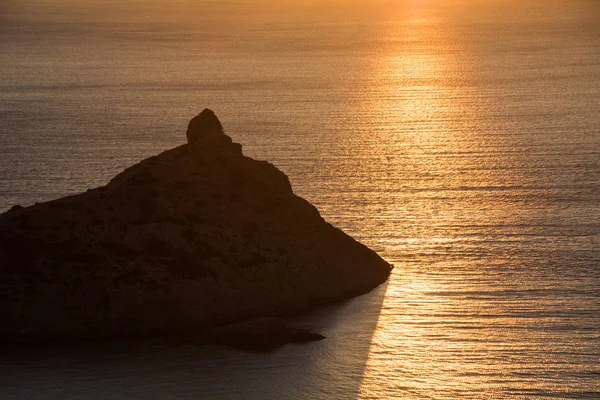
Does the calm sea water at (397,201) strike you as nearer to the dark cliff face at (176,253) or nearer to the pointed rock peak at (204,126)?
the dark cliff face at (176,253)

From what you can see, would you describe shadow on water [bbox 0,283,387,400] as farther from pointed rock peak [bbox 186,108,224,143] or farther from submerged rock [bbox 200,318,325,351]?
pointed rock peak [bbox 186,108,224,143]

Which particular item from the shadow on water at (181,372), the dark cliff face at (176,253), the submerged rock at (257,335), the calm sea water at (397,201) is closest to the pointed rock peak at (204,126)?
the dark cliff face at (176,253)

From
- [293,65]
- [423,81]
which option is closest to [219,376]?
[423,81]

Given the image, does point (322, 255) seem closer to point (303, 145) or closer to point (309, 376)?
point (309, 376)

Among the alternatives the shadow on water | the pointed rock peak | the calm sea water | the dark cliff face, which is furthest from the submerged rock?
the pointed rock peak

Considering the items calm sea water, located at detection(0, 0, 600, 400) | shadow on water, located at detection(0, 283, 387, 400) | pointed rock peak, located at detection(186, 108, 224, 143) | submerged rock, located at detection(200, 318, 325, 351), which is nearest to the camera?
shadow on water, located at detection(0, 283, 387, 400)

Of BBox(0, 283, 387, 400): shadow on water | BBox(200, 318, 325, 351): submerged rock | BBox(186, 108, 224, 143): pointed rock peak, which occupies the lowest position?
BBox(0, 283, 387, 400): shadow on water

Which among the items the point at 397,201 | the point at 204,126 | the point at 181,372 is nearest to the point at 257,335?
the point at 181,372

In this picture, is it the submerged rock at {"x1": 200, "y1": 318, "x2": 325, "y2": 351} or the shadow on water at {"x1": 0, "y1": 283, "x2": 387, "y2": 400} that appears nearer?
the shadow on water at {"x1": 0, "y1": 283, "x2": 387, "y2": 400}
